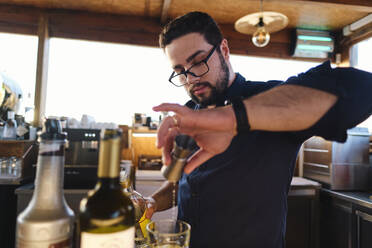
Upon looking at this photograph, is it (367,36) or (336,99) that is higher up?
(367,36)

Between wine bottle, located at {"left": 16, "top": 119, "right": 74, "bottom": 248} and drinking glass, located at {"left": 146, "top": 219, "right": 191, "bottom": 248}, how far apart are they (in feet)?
0.59

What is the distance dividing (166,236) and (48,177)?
260mm

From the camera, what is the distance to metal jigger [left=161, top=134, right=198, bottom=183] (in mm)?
475

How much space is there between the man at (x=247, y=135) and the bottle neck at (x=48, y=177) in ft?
1.09

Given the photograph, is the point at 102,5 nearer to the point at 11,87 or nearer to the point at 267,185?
the point at 11,87

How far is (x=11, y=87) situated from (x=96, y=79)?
0.98 meters

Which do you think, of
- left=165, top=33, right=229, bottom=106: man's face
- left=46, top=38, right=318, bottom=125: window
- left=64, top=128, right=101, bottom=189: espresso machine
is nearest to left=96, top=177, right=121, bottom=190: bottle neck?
left=165, top=33, right=229, bottom=106: man's face

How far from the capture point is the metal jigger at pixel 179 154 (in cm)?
47

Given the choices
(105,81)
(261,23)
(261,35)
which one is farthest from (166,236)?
(105,81)

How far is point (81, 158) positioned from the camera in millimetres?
2324

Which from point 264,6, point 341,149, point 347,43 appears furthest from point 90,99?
point 347,43

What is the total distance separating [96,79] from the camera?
3.49 meters

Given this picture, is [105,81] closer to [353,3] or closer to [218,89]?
[218,89]

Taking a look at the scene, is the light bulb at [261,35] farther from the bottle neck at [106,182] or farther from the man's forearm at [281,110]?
the bottle neck at [106,182]
